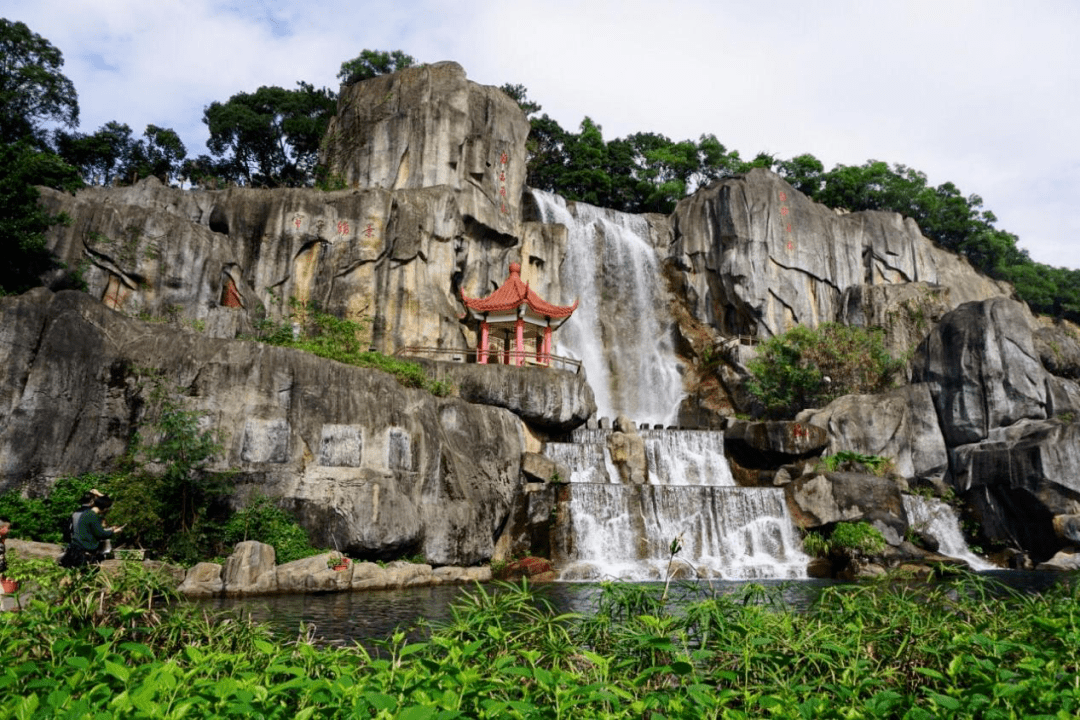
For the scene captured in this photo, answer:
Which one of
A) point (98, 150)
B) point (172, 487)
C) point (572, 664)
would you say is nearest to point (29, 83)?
point (98, 150)

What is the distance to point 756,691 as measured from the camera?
3613 mm

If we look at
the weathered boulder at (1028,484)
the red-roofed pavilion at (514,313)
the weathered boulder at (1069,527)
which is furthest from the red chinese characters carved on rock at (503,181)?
→ the weathered boulder at (1069,527)

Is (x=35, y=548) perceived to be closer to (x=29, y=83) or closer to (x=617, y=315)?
(x=617, y=315)

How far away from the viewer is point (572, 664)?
431 centimetres

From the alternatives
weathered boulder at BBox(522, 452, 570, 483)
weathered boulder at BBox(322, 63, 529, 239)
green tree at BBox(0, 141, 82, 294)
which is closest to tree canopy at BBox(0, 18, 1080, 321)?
weathered boulder at BBox(322, 63, 529, 239)

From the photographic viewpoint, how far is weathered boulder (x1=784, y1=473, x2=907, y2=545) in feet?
63.5

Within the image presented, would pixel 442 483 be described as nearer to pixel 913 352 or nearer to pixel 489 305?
pixel 489 305

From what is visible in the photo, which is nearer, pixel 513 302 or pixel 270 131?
pixel 513 302

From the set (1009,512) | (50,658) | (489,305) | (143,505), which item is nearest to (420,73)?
(489,305)

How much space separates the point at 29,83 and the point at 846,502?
3623 cm

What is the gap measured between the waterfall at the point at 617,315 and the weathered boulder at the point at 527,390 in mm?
8131

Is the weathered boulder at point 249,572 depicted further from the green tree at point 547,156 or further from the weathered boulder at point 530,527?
the green tree at point 547,156

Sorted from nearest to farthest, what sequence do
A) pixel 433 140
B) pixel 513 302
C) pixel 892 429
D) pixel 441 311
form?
pixel 513 302
pixel 441 311
pixel 892 429
pixel 433 140

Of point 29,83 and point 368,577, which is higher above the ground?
point 29,83
